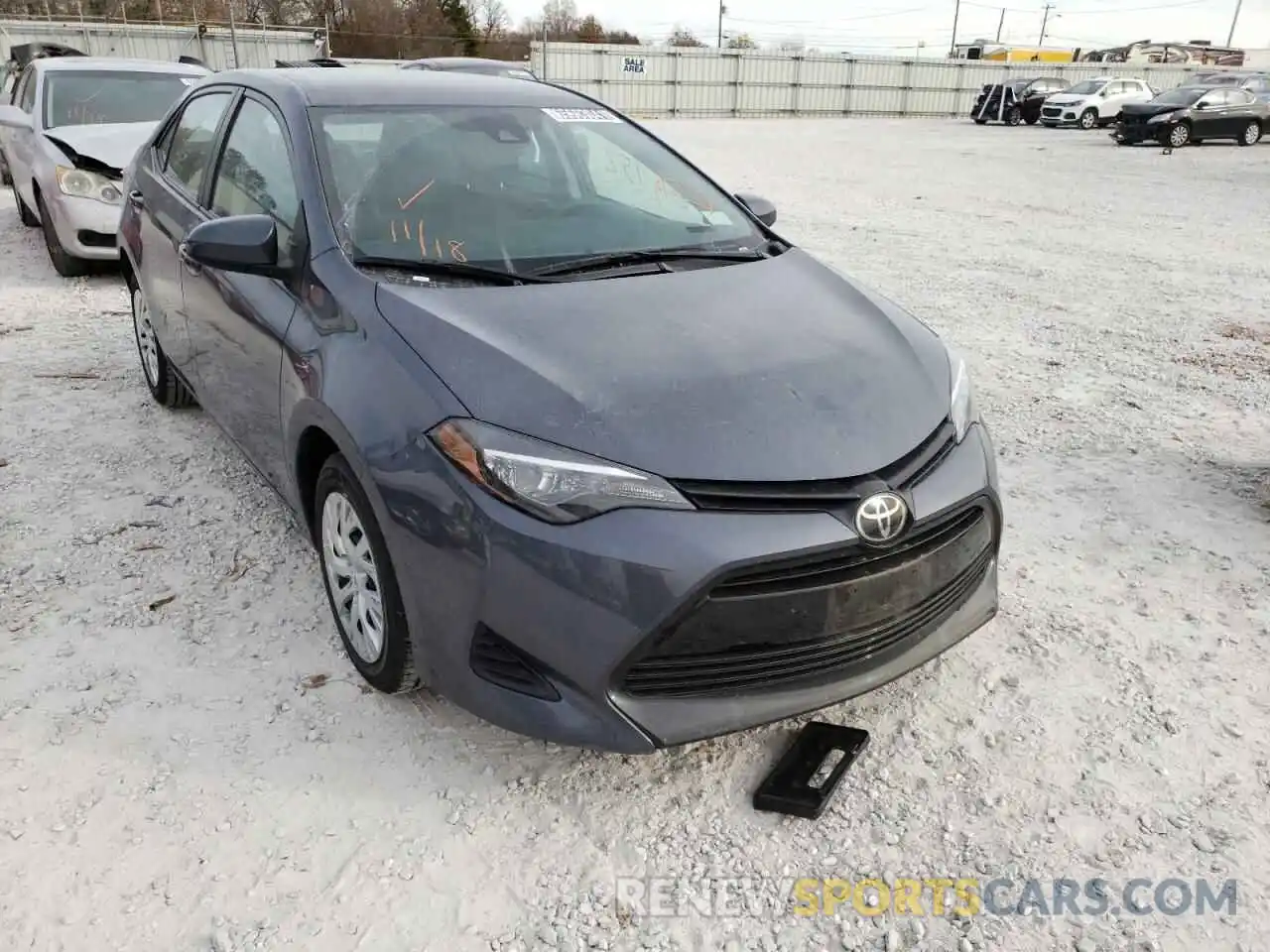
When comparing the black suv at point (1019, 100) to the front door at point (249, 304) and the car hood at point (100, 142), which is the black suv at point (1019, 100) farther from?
the front door at point (249, 304)

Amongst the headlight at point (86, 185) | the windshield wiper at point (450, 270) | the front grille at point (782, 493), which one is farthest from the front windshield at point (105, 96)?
the front grille at point (782, 493)

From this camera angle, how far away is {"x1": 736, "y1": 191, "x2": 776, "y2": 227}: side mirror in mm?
3691

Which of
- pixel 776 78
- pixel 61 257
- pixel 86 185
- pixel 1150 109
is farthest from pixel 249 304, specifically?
pixel 776 78

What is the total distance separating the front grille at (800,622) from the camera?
6.63 feet

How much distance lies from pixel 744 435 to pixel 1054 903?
122 cm

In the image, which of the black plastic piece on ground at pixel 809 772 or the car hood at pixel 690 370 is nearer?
the car hood at pixel 690 370

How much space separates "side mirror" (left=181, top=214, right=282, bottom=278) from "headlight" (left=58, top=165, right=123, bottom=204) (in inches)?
194

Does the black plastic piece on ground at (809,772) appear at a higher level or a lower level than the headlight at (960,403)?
lower

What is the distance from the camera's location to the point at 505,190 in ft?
10.2

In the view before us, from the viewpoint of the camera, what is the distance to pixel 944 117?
4059 cm

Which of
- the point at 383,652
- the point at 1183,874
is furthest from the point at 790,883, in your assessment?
the point at 383,652

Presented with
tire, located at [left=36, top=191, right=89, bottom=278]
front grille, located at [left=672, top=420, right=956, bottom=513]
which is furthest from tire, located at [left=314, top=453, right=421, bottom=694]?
tire, located at [left=36, top=191, right=89, bottom=278]

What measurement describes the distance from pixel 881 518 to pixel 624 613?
61 cm

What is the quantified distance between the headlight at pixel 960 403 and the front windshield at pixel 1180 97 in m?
24.6
